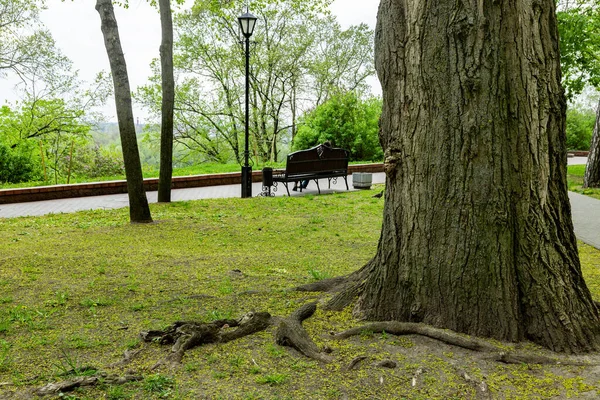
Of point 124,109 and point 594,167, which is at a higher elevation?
point 124,109

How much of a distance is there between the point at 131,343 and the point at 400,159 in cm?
225

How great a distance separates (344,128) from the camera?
25359mm

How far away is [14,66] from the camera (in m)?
24.7

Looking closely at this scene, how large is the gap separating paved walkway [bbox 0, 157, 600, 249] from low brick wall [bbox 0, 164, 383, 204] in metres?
0.37

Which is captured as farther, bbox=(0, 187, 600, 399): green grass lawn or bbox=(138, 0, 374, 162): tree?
bbox=(138, 0, 374, 162): tree

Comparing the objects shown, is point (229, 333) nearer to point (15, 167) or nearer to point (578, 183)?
point (578, 183)

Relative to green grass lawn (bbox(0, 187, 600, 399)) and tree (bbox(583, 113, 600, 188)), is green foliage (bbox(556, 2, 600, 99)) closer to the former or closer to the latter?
tree (bbox(583, 113, 600, 188))

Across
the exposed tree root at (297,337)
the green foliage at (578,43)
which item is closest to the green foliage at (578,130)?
the green foliage at (578,43)

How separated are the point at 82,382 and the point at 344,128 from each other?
22832mm

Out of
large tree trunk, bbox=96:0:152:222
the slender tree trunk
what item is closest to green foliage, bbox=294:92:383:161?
the slender tree trunk

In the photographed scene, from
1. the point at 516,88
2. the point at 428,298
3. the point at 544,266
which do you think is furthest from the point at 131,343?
the point at 516,88

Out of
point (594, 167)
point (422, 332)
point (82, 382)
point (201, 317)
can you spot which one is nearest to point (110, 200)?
point (201, 317)

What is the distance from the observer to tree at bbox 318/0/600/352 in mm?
3660

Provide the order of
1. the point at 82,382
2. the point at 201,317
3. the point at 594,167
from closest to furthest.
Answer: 1. the point at 82,382
2. the point at 201,317
3. the point at 594,167
